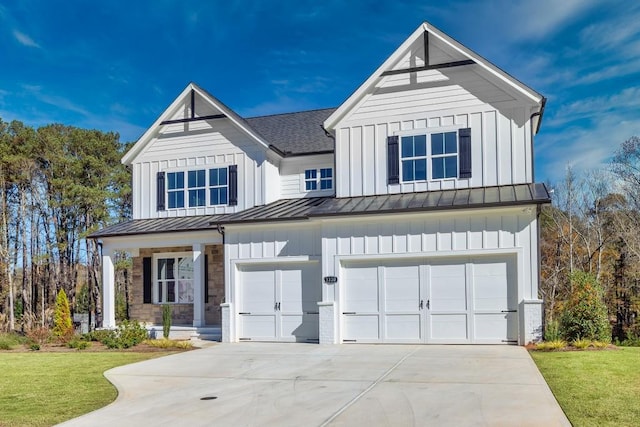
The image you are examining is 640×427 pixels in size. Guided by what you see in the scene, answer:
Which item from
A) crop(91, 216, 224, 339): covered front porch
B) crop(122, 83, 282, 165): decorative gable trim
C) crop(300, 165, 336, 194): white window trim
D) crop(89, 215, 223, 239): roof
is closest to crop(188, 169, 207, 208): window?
crop(89, 215, 223, 239): roof

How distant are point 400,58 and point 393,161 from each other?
3.17 metres

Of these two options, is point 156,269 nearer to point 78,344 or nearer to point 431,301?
point 78,344

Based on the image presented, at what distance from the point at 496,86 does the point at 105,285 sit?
14.5m

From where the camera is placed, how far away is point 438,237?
15.2 meters

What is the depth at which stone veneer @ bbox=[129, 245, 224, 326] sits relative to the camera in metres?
20.4

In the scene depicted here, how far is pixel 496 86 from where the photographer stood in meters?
16.5

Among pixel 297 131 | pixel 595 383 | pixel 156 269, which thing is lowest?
pixel 595 383

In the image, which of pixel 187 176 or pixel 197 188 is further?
pixel 187 176

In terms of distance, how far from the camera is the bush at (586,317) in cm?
1362

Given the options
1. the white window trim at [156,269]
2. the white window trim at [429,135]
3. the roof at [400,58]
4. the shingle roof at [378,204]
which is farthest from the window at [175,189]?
the white window trim at [429,135]

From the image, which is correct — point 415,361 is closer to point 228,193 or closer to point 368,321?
point 368,321

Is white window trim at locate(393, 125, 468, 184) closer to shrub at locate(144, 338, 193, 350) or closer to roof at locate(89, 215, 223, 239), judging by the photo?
roof at locate(89, 215, 223, 239)

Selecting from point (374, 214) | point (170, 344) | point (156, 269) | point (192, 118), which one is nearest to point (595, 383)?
point (374, 214)

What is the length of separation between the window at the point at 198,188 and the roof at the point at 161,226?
2.09ft
